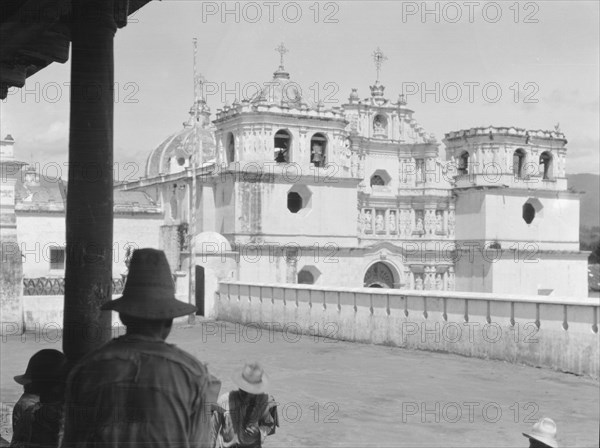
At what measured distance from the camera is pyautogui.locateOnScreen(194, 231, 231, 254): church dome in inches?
1062

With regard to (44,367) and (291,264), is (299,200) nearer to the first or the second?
(291,264)

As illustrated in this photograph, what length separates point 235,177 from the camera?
1191 inches

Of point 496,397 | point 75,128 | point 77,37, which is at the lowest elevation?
point 496,397

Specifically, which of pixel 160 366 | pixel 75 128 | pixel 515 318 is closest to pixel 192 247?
pixel 515 318

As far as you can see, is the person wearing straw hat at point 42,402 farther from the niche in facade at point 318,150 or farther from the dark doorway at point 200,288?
the niche in facade at point 318,150

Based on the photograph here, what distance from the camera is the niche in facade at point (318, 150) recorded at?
31.4 metres

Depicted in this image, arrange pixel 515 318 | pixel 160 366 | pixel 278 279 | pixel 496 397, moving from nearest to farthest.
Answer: pixel 160 366 → pixel 496 397 → pixel 515 318 → pixel 278 279

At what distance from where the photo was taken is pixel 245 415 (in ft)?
18.4

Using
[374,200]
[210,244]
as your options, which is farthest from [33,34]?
[374,200]

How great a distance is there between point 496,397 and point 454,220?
2335 cm

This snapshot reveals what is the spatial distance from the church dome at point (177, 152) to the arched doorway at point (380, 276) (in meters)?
10.00

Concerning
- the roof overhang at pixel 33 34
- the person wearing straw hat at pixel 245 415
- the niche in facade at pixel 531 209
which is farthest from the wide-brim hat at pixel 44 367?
the niche in facade at pixel 531 209

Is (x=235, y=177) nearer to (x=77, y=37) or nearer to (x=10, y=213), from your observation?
(x=10, y=213)

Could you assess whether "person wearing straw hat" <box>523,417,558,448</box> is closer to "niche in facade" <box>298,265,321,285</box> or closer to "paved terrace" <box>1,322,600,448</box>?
"paved terrace" <box>1,322,600,448</box>
